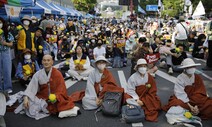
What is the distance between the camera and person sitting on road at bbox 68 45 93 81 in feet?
28.1

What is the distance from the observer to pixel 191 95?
518cm

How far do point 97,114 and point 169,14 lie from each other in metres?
47.6

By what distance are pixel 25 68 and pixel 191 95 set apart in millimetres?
4602

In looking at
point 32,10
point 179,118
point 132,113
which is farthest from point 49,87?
point 32,10

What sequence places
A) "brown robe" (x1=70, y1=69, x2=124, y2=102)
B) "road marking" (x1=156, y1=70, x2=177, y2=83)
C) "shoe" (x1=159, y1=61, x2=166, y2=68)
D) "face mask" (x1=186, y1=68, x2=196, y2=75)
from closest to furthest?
"face mask" (x1=186, y1=68, x2=196, y2=75), "brown robe" (x1=70, y1=69, x2=124, y2=102), "road marking" (x1=156, y1=70, x2=177, y2=83), "shoe" (x1=159, y1=61, x2=166, y2=68)

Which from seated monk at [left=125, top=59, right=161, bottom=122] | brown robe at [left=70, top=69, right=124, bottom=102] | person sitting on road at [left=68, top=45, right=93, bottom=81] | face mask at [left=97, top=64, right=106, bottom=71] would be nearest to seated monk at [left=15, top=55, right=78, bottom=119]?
brown robe at [left=70, top=69, right=124, bottom=102]

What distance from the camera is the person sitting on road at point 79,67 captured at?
8.56 metres

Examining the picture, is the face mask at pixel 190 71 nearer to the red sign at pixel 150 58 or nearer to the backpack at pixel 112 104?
the backpack at pixel 112 104

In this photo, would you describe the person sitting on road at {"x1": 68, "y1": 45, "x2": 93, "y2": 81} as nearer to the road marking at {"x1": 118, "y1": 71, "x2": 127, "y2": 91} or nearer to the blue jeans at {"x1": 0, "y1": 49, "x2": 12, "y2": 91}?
the road marking at {"x1": 118, "y1": 71, "x2": 127, "y2": 91}

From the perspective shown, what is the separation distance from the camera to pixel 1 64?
248 inches

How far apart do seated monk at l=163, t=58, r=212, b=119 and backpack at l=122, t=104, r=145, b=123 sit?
0.67 m

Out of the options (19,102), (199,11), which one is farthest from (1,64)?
(199,11)

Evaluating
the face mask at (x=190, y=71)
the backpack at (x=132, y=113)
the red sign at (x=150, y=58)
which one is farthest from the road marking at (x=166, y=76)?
the backpack at (x=132, y=113)

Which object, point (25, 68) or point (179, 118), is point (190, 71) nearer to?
point (179, 118)
